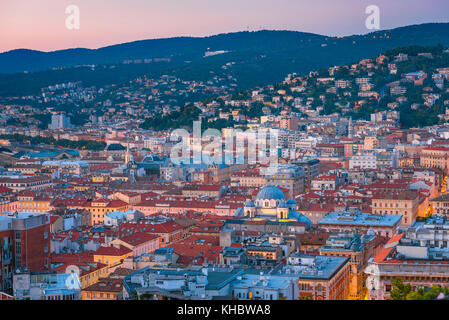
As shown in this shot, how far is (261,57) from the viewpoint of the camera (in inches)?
6235

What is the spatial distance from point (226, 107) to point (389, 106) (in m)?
19.1

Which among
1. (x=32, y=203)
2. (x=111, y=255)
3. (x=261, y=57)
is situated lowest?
(x=32, y=203)

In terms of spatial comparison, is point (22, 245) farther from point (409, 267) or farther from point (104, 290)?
point (409, 267)

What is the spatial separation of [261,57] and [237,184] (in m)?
107

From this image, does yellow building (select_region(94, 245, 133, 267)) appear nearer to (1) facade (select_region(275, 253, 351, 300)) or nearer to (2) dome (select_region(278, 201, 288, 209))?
(1) facade (select_region(275, 253, 351, 300))

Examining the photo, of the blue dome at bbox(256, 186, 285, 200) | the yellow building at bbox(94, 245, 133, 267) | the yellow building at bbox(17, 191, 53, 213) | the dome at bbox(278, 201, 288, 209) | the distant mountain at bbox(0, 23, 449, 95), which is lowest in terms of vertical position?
the yellow building at bbox(17, 191, 53, 213)

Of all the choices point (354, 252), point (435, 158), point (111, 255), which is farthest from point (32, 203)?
point (435, 158)

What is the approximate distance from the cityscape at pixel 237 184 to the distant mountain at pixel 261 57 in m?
0.92

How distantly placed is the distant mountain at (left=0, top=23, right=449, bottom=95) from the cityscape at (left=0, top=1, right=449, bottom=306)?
0.92m

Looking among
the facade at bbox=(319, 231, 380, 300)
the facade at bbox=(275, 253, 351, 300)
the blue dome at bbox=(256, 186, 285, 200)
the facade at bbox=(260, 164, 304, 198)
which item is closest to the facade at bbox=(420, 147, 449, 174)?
the facade at bbox=(260, 164, 304, 198)

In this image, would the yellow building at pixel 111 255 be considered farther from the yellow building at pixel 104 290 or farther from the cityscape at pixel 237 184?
the yellow building at pixel 104 290

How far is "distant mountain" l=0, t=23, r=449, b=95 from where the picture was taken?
14475cm

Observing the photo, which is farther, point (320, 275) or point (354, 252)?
point (354, 252)

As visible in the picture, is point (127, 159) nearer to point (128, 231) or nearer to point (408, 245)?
point (128, 231)
